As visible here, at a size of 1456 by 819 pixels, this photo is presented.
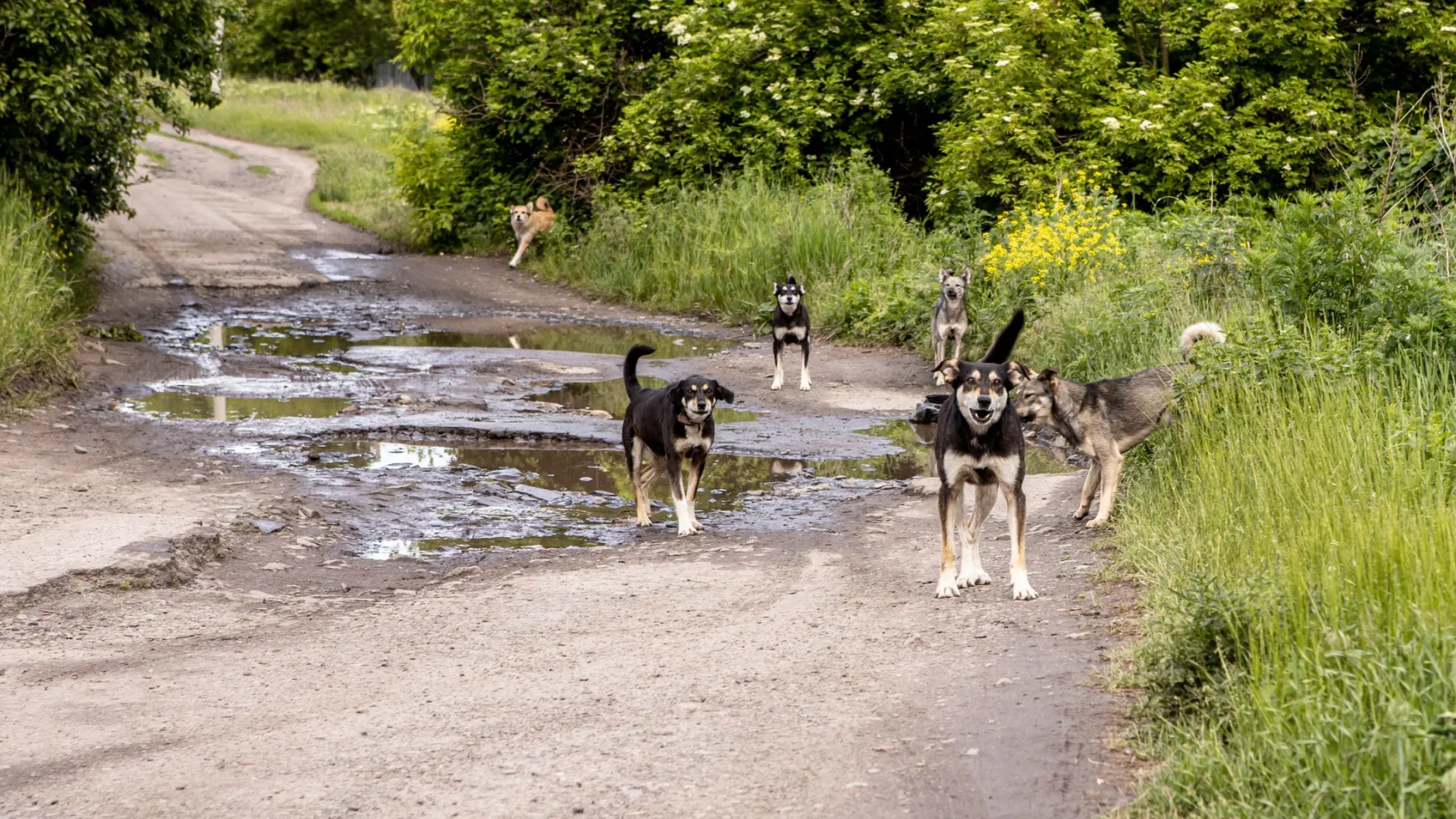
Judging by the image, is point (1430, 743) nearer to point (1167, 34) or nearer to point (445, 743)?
point (445, 743)

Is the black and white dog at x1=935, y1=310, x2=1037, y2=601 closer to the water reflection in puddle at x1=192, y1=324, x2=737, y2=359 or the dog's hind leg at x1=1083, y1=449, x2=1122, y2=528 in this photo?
the dog's hind leg at x1=1083, y1=449, x2=1122, y2=528

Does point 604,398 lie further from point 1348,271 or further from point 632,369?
point 1348,271

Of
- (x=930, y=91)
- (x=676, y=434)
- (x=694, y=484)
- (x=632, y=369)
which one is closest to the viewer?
(x=676, y=434)

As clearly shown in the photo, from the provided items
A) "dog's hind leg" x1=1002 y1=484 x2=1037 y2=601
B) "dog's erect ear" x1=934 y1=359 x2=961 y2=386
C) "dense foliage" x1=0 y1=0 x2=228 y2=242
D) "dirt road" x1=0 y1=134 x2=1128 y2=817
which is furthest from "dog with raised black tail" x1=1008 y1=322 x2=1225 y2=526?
"dense foliage" x1=0 y1=0 x2=228 y2=242

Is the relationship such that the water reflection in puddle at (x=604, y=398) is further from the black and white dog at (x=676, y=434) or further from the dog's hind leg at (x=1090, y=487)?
the dog's hind leg at (x=1090, y=487)

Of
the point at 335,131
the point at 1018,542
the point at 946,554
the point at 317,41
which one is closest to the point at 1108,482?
the point at 1018,542

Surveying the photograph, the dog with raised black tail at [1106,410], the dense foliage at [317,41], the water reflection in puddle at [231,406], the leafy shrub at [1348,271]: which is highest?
the dense foliage at [317,41]

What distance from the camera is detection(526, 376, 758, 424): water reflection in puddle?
13.0 meters

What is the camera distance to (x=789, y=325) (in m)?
14.4

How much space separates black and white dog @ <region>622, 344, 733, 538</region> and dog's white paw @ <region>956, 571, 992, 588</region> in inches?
86.3

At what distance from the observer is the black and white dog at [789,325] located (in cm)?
1425

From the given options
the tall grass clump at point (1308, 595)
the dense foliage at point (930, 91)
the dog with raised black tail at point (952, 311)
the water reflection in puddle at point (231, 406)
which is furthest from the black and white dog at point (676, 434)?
the dense foliage at point (930, 91)

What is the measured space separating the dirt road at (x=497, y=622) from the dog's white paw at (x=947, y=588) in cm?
7

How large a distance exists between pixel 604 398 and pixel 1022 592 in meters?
7.39
